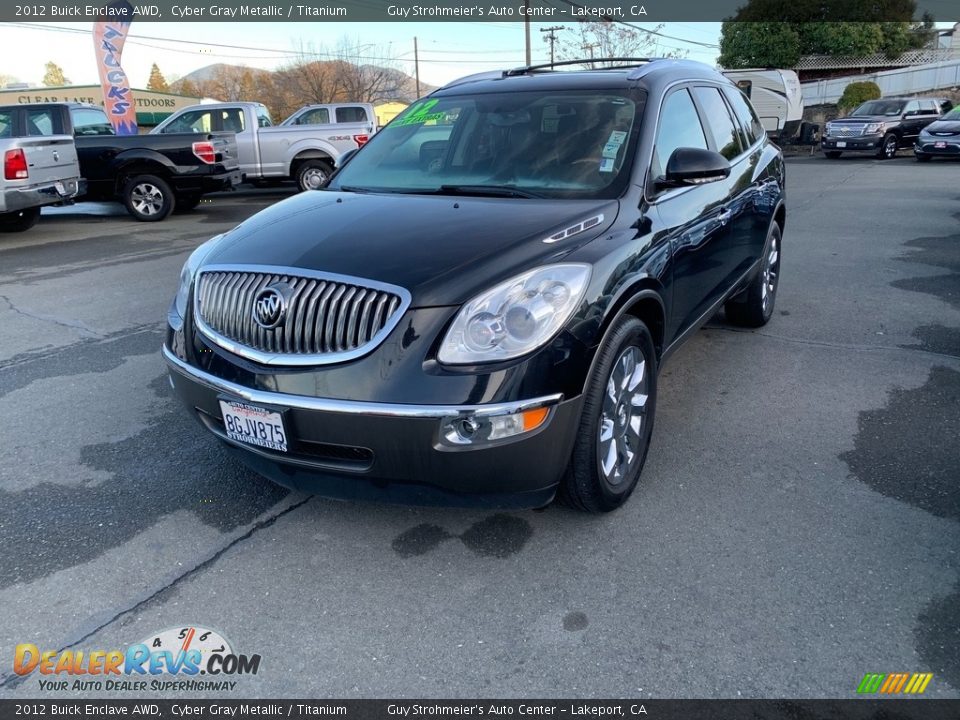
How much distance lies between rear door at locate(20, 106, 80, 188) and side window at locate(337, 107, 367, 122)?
6.08 meters

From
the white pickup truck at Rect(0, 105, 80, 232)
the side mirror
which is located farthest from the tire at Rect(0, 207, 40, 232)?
the side mirror

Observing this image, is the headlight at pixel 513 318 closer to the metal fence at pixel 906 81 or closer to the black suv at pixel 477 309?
the black suv at pixel 477 309

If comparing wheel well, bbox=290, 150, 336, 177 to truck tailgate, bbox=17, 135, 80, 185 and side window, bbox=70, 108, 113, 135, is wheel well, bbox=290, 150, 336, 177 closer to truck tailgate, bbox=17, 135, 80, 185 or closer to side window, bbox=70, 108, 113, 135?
side window, bbox=70, 108, 113, 135

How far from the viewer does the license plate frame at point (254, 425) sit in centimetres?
271

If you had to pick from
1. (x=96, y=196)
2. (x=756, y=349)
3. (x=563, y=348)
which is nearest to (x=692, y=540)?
(x=563, y=348)

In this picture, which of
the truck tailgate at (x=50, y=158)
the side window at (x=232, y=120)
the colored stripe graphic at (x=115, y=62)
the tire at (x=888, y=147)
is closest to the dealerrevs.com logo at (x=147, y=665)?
the truck tailgate at (x=50, y=158)

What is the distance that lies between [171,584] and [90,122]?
12.3 meters

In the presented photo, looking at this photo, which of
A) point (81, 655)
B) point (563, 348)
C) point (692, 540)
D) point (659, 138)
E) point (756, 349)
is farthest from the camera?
point (756, 349)

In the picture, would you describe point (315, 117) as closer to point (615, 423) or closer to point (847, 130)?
point (615, 423)

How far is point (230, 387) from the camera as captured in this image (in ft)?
9.23

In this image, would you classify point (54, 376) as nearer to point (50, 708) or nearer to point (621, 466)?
point (50, 708)

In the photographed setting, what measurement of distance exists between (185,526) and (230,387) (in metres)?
0.75

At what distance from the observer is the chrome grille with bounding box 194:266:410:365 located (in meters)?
2.62

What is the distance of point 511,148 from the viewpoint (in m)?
3.80
